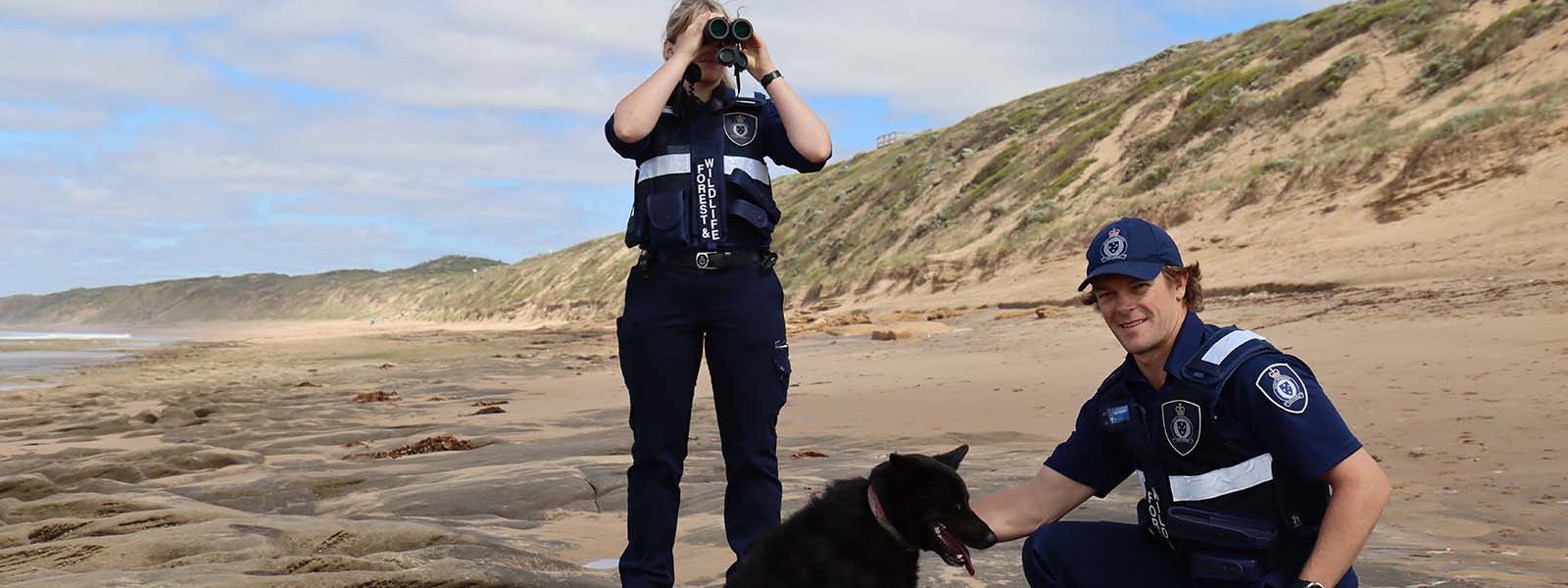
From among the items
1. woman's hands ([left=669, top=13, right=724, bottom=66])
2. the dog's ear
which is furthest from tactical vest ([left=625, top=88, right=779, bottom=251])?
the dog's ear

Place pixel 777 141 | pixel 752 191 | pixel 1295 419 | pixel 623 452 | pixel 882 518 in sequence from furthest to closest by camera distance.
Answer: pixel 623 452 < pixel 777 141 < pixel 752 191 < pixel 882 518 < pixel 1295 419

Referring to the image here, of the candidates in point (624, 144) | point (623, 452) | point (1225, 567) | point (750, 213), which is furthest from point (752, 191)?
point (623, 452)

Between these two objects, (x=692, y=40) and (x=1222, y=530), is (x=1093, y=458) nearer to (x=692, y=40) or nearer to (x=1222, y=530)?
(x=1222, y=530)

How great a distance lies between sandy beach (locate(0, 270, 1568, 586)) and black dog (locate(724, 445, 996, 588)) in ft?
3.03

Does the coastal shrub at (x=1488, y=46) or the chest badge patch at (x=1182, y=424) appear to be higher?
the coastal shrub at (x=1488, y=46)

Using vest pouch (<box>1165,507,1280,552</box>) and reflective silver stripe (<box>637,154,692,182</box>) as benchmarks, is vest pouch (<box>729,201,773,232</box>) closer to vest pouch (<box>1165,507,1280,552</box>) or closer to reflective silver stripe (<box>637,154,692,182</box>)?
reflective silver stripe (<box>637,154,692,182</box>)

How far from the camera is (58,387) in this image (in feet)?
58.5

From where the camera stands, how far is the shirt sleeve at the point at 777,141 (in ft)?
11.7

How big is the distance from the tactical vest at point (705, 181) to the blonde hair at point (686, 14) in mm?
161

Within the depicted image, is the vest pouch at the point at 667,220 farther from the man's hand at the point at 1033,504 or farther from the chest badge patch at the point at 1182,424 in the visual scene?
the chest badge patch at the point at 1182,424

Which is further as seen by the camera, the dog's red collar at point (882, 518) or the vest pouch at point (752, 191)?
the vest pouch at point (752, 191)

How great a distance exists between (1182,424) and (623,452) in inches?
234

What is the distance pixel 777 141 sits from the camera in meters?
3.59

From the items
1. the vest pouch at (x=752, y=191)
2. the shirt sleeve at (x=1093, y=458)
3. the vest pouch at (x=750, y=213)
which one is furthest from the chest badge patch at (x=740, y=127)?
the shirt sleeve at (x=1093, y=458)
